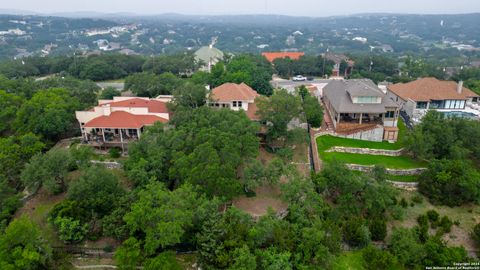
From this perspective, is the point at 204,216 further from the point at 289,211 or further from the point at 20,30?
the point at 20,30

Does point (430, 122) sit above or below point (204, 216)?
above

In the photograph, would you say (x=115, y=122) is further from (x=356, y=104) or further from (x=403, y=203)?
(x=403, y=203)

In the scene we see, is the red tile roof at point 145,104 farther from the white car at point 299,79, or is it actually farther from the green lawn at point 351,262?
the white car at point 299,79

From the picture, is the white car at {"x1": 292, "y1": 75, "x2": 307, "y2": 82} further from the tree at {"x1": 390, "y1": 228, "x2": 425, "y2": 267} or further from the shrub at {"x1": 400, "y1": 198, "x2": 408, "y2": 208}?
the tree at {"x1": 390, "y1": 228, "x2": 425, "y2": 267}

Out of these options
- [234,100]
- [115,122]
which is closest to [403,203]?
[234,100]

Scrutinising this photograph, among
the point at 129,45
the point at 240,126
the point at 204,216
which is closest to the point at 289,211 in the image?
the point at 204,216

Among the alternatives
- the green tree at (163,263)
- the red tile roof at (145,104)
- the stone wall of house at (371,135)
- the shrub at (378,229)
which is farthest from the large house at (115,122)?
the shrub at (378,229)
